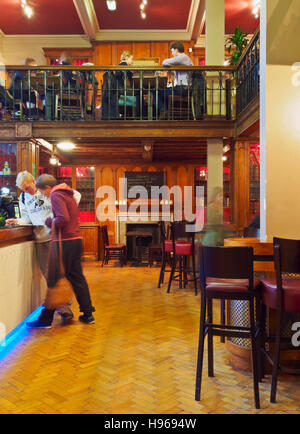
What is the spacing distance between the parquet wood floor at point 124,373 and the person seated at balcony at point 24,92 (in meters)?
4.01

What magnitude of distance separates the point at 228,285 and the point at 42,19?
31.0 feet

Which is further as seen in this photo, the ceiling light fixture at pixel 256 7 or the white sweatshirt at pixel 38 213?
the ceiling light fixture at pixel 256 7

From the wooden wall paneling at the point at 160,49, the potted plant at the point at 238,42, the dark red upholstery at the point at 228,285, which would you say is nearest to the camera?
the dark red upholstery at the point at 228,285

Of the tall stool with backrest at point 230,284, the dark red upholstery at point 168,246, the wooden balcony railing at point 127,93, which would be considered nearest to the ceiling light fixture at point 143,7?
the wooden balcony railing at point 127,93

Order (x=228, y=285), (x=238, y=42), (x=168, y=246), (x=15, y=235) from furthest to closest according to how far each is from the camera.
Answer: (x=238, y=42) < (x=168, y=246) < (x=15, y=235) < (x=228, y=285)

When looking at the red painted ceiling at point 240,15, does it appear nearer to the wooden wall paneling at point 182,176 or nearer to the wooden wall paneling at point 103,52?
the wooden wall paneling at point 103,52

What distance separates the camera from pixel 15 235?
138 inches

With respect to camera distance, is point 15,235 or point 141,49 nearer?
point 15,235

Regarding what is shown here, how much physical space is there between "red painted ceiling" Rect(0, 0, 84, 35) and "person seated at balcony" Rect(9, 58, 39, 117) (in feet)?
9.59

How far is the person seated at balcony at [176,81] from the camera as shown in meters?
6.47

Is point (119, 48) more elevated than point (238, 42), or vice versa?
point (119, 48)

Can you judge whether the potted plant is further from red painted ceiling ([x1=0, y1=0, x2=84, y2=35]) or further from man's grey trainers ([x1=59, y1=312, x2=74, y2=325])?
man's grey trainers ([x1=59, y1=312, x2=74, y2=325])

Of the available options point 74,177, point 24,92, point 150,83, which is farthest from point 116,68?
point 74,177

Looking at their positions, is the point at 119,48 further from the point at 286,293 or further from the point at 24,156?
the point at 286,293
